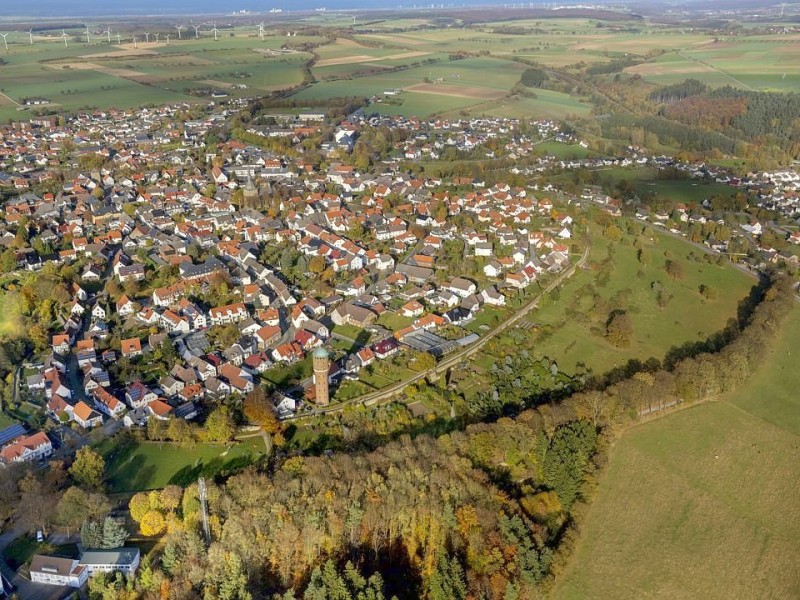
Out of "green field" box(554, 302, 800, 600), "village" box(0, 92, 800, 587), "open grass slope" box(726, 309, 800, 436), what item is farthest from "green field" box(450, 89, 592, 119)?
"green field" box(554, 302, 800, 600)

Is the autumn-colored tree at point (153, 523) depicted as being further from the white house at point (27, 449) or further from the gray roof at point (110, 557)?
the white house at point (27, 449)

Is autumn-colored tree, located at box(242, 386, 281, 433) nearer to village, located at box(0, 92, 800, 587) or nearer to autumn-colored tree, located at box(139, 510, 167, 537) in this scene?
village, located at box(0, 92, 800, 587)

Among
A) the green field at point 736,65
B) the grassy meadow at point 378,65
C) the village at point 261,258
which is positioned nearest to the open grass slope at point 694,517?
the village at point 261,258

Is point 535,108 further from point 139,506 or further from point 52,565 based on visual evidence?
point 52,565

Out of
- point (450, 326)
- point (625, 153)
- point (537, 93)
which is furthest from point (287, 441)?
point (537, 93)

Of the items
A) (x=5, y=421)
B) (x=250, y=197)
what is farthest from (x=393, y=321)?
(x=250, y=197)

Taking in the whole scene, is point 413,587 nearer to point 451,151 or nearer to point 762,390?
point 762,390
